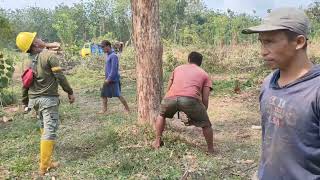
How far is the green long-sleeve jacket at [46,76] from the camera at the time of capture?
17.8ft

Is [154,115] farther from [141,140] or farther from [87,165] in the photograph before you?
[87,165]

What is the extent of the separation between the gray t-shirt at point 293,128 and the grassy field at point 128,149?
2.67 meters

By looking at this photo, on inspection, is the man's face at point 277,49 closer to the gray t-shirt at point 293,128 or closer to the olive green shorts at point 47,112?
the gray t-shirt at point 293,128

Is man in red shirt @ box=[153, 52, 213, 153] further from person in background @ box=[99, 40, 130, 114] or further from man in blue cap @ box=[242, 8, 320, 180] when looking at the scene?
man in blue cap @ box=[242, 8, 320, 180]

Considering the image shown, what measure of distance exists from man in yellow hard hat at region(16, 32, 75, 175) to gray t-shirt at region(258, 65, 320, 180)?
372 cm

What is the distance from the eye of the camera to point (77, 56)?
22484 mm

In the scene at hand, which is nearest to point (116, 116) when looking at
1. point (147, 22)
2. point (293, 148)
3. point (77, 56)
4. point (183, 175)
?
point (147, 22)

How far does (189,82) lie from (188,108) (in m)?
0.34

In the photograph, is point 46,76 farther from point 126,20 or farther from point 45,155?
point 126,20

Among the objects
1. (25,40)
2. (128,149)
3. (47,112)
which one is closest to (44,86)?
(47,112)

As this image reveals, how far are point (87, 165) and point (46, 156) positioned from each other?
52 cm

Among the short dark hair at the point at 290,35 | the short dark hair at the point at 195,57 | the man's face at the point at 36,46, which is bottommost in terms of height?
the short dark hair at the point at 195,57

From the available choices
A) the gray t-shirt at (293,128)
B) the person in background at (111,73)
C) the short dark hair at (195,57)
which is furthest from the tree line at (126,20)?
the gray t-shirt at (293,128)

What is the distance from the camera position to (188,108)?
5.80 meters
